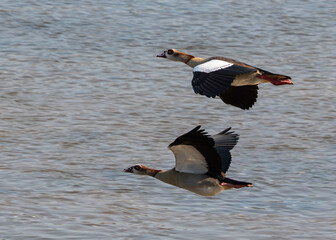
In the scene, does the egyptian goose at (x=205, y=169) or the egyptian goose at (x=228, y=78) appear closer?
the egyptian goose at (x=228, y=78)

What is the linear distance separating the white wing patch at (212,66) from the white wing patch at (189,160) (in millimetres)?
1201

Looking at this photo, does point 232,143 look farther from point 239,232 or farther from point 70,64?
point 70,64

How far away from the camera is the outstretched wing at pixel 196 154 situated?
1463 cm

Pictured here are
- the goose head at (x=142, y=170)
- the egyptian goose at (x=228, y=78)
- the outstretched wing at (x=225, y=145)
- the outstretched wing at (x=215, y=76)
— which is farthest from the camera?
the goose head at (x=142, y=170)

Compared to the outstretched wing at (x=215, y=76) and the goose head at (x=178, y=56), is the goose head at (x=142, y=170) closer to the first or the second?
the goose head at (x=178, y=56)

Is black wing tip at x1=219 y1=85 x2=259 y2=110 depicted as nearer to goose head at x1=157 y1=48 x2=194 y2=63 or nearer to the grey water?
goose head at x1=157 y1=48 x2=194 y2=63

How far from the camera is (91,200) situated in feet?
66.2

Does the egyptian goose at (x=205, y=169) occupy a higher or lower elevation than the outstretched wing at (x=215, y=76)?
lower

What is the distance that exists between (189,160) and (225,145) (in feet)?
2.60

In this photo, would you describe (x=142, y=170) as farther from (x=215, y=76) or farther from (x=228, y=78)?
(x=215, y=76)

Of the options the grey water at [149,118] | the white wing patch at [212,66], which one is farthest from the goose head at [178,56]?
the grey water at [149,118]

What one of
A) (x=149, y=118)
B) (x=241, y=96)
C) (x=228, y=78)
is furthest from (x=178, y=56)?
(x=149, y=118)

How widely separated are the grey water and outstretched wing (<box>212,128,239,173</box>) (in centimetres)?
235

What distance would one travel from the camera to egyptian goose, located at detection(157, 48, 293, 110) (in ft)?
47.7
